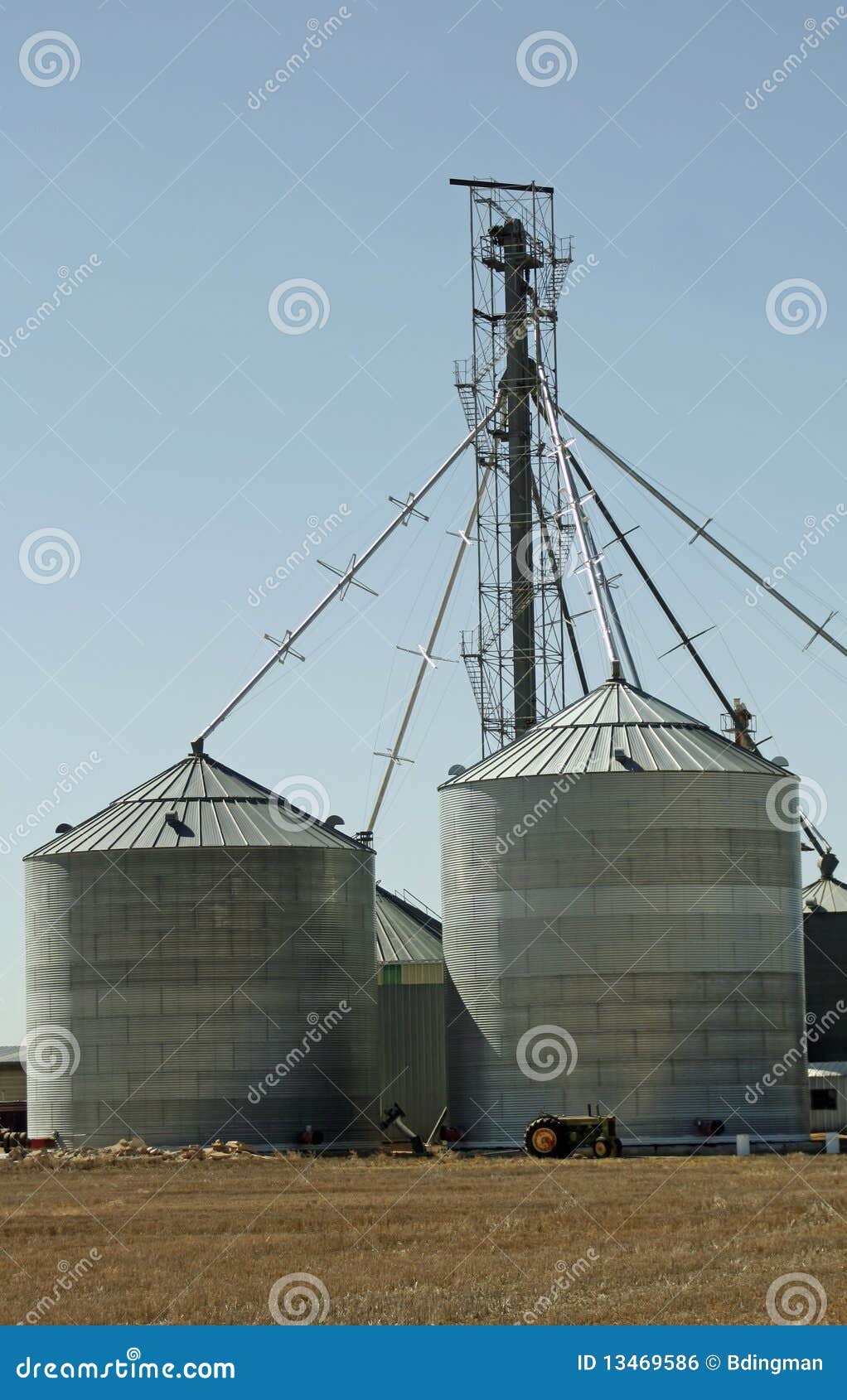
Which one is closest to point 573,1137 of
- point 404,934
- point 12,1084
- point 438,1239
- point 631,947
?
point 631,947

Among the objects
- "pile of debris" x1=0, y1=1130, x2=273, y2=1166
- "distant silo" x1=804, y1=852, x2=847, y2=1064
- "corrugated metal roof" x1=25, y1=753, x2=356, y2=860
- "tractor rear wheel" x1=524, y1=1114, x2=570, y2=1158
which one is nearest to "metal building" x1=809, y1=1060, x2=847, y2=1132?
"distant silo" x1=804, y1=852, x2=847, y2=1064

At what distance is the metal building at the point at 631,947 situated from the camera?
58.2 meters

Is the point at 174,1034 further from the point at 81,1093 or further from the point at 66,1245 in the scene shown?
the point at 66,1245

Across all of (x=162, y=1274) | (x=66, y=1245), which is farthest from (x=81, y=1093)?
(x=162, y=1274)

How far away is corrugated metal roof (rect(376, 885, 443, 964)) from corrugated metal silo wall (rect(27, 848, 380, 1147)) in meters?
10.5

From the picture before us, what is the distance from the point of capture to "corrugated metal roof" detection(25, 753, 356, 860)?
63062mm

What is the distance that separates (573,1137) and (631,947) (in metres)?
6.07

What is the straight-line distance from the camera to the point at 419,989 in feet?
230

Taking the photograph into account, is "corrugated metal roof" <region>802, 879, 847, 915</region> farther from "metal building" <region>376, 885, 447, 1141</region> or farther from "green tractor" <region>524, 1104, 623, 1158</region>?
"green tractor" <region>524, 1104, 623, 1158</region>

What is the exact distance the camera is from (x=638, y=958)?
5844 cm

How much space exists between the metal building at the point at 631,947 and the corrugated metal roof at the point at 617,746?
112 millimetres

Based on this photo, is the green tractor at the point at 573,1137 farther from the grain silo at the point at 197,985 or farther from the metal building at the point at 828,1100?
the metal building at the point at 828,1100

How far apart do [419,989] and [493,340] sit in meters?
29.5

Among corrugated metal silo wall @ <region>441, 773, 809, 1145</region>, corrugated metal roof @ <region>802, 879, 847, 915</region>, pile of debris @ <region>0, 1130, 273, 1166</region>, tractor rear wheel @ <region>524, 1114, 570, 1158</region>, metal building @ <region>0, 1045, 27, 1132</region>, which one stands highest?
corrugated metal roof @ <region>802, 879, 847, 915</region>
